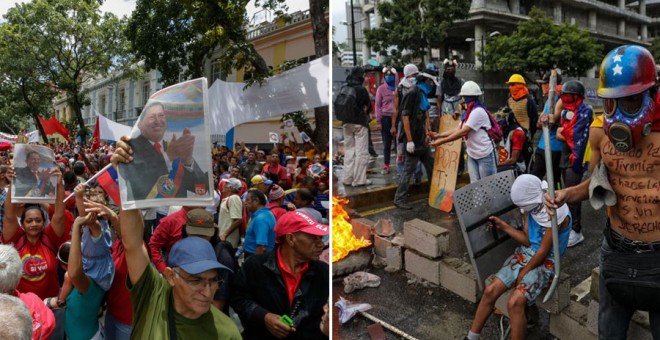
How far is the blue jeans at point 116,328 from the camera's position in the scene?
2.64 m

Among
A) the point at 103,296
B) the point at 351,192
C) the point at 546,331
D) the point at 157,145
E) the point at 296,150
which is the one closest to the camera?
the point at 157,145

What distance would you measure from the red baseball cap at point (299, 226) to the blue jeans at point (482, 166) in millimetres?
2509

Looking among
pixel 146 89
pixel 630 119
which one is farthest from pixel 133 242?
pixel 146 89

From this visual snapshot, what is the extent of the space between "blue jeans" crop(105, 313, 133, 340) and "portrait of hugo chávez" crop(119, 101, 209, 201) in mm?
1112

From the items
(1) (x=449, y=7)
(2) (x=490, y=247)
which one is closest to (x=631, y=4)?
(1) (x=449, y=7)

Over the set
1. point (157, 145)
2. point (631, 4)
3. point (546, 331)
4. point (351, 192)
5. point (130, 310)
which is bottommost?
point (546, 331)

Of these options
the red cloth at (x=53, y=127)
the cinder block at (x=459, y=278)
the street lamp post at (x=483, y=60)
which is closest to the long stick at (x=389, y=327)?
the cinder block at (x=459, y=278)

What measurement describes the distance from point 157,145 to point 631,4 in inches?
132

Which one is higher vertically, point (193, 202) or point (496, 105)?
point (496, 105)

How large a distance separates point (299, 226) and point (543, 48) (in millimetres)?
2186

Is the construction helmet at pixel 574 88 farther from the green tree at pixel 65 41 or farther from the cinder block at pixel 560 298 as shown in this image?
the green tree at pixel 65 41

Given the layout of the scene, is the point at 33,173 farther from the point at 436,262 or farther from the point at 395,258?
the point at 436,262

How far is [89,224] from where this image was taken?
235 cm

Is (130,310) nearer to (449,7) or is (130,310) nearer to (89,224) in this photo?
(89,224)
